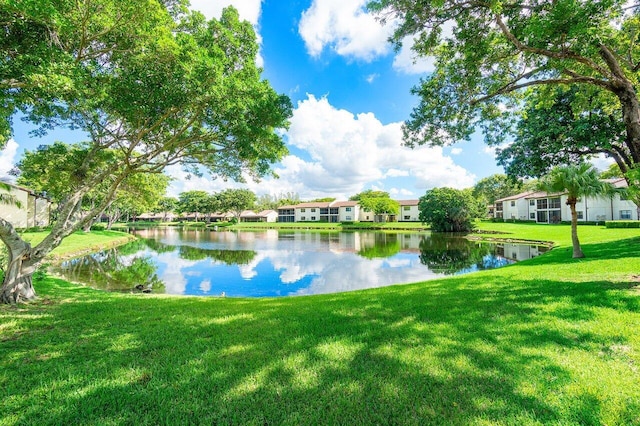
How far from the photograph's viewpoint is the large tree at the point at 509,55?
5.93 m

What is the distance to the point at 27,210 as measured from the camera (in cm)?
3231

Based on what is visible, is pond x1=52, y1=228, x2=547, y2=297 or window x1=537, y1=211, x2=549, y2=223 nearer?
pond x1=52, y1=228, x2=547, y2=297

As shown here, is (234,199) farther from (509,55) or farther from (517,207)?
(509,55)

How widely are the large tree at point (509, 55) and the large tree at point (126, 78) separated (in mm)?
4234

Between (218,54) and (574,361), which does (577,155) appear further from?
(218,54)

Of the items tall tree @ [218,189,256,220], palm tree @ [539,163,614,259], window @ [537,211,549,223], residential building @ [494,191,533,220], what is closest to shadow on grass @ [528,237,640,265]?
palm tree @ [539,163,614,259]

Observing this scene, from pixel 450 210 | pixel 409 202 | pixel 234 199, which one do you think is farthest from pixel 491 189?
pixel 234 199

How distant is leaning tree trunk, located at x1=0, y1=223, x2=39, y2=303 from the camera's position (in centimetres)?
684

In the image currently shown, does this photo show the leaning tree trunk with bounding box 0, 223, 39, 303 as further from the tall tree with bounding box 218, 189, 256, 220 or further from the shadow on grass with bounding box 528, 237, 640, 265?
the tall tree with bounding box 218, 189, 256, 220

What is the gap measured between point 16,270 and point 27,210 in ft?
120

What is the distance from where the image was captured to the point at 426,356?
366 cm

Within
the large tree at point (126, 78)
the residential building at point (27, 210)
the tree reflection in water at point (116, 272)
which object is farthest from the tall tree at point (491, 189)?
the residential building at point (27, 210)

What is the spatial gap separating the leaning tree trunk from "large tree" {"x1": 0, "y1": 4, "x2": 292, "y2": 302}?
21mm

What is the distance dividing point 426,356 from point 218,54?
8.07 m
